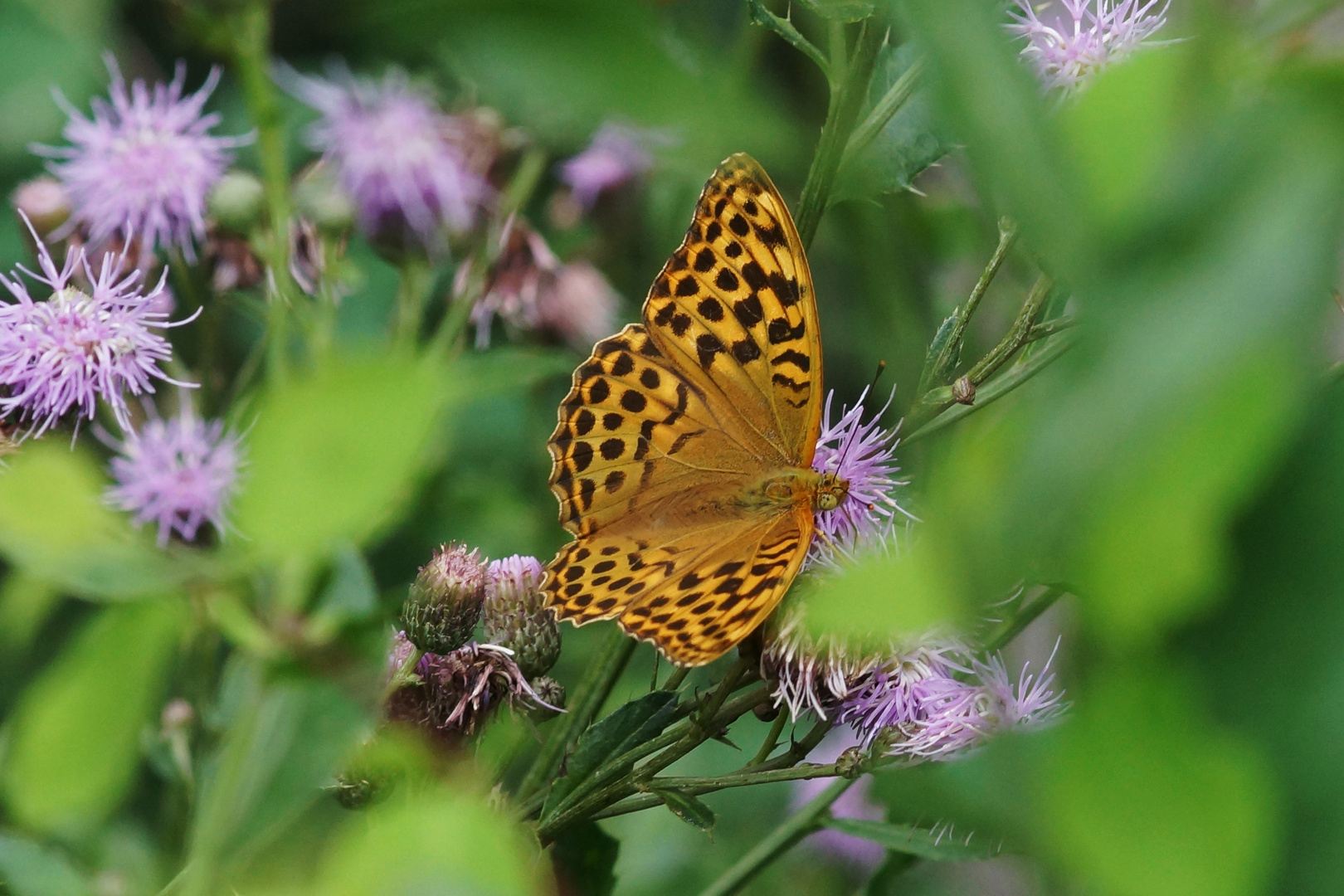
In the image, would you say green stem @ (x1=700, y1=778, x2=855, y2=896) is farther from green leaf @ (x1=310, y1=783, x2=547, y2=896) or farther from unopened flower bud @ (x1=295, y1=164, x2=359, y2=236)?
green leaf @ (x1=310, y1=783, x2=547, y2=896)

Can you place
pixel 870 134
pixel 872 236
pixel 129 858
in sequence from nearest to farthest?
pixel 872 236 → pixel 129 858 → pixel 870 134

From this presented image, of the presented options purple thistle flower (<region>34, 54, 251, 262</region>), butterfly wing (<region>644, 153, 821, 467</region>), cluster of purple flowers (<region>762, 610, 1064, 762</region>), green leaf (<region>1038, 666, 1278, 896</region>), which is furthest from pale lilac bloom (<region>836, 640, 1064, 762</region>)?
purple thistle flower (<region>34, 54, 251, 262</region>)

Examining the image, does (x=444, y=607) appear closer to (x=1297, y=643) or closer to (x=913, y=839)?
(x=913, y=839)

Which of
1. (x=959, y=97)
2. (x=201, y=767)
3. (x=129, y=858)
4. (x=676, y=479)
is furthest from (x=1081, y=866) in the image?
(x=676, y=479)

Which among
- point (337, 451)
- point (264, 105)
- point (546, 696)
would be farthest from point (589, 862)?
point (337, 451)

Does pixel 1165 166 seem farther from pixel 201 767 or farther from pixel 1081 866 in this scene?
pixel 201 767

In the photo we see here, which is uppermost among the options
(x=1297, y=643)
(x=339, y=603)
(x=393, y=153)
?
(x=1297, y=643)

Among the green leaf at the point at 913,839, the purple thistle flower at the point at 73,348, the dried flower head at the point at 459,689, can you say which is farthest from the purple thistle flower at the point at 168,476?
the green leaf at the point at 913,839
